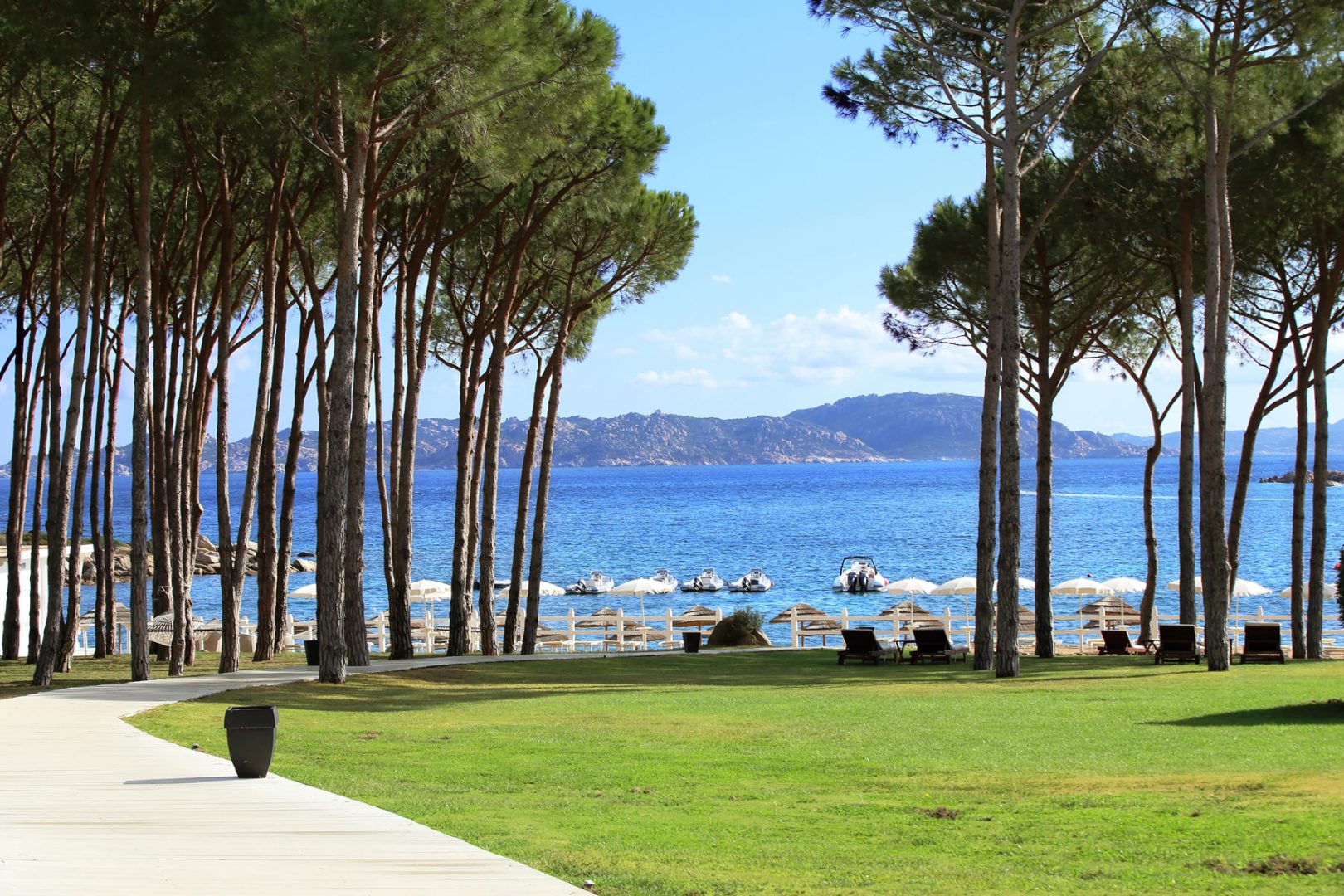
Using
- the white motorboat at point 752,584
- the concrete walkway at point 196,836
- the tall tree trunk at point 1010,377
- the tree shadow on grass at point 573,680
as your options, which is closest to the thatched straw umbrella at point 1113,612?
the tree shadow on grass at point 573,680

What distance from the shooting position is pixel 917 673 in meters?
19.0

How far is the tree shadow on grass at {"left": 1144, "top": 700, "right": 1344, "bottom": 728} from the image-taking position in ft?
35.9

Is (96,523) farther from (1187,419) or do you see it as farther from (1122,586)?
(1122,586)

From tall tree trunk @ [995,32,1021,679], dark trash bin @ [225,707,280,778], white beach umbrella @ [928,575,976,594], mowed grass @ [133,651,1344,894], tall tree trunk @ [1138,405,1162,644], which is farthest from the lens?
white beach umbrella @ [928,575,976,594]

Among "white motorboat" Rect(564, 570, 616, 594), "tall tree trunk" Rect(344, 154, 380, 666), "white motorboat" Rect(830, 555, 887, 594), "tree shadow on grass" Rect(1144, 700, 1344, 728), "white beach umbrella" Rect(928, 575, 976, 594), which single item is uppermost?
"tall tree trunk" Rect(344, 154, 380, 666)

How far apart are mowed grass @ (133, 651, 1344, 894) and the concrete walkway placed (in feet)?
1.25

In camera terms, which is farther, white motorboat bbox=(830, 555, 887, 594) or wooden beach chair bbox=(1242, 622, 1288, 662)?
white motorboat bbox=(830, 555, 887, 594)

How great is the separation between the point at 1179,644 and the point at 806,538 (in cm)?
7708

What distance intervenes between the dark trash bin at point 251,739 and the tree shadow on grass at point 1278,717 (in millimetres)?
7317

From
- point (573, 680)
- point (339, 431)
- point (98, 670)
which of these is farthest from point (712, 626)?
point (339, 431)

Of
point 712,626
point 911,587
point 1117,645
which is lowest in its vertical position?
point 712,626

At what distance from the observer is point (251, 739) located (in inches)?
334

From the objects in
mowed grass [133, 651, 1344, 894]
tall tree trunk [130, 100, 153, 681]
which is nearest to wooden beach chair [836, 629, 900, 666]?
mowed grass [133, 651, 1344, 894]

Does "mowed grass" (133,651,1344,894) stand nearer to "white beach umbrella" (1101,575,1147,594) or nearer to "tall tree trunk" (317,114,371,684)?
"tall tree trunk" (317,114,371,684)
